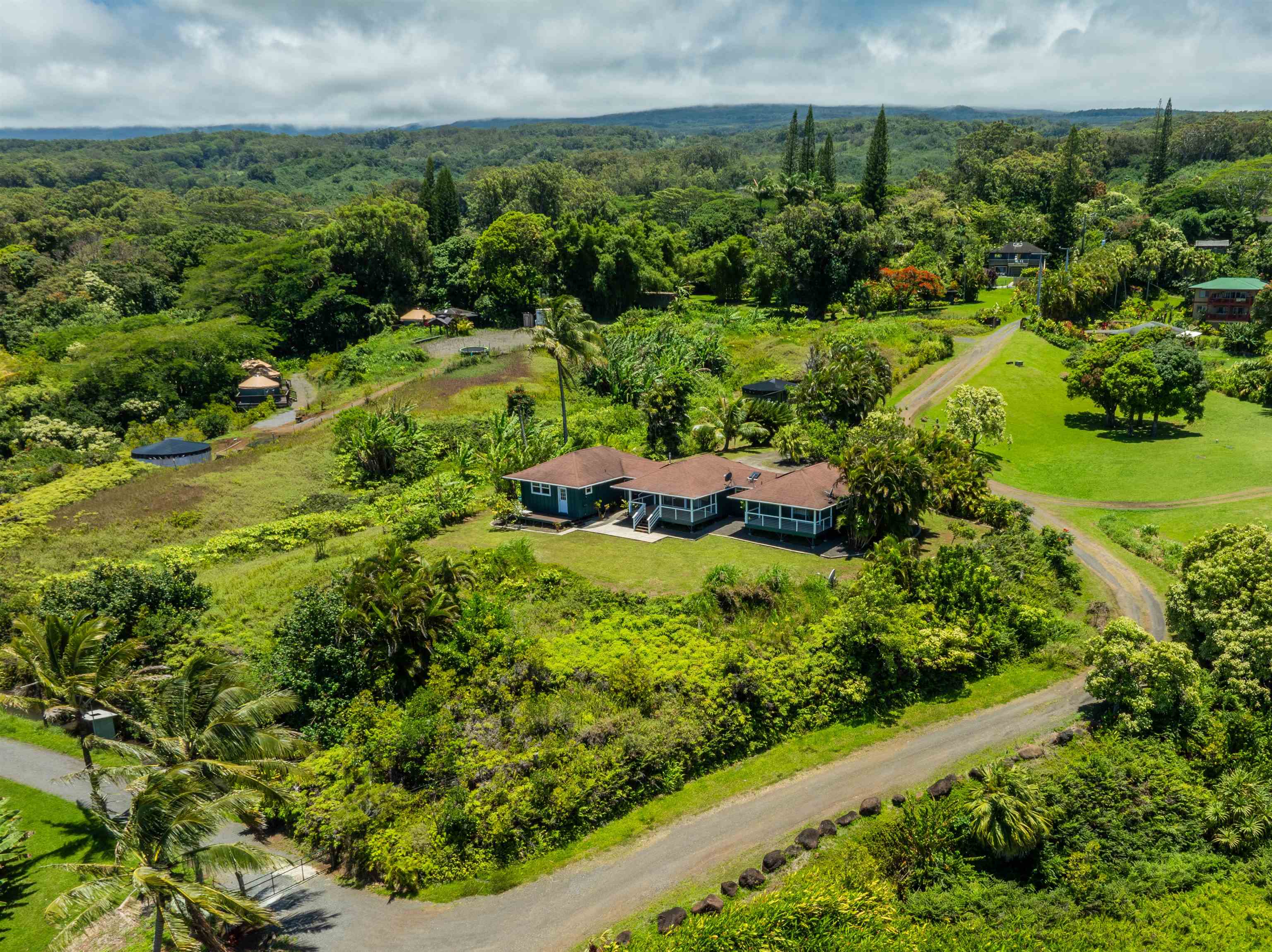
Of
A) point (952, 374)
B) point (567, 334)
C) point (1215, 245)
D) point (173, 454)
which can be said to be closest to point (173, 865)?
point (567, 334)

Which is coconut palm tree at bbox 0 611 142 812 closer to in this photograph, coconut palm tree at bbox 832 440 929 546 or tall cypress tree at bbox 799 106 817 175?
coconut palm tree at bbox 832 440 929 546

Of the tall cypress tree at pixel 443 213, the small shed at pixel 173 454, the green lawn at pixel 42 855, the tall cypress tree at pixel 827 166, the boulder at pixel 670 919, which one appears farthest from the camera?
the tall cypress tree at pixel 827 166

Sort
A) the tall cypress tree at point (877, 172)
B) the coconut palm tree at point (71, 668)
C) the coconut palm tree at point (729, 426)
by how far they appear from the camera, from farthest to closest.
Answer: the tall cypress tree at point (877, 172) < the coconut palm tree at point (729, 426) < the coconut palm tree at point (71, 668)

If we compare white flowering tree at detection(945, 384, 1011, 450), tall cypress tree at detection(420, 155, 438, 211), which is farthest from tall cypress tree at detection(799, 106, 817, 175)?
white flowering tree at detection(945, 384, 1011, 450)

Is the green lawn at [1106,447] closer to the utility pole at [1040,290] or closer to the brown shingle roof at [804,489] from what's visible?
the utility pole at [1040,290]

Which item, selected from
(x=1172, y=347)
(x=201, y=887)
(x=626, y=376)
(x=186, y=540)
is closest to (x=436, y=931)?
(x=201, y=887)

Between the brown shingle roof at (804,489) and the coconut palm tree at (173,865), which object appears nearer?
the coconut palm tree at (173,865)

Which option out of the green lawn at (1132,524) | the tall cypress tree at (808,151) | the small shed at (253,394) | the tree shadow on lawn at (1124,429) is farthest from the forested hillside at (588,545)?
the tall cypress tree at (808,151)

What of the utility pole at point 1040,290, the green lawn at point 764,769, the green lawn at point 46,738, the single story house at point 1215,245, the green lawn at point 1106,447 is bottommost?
the green lawn at point 46,738

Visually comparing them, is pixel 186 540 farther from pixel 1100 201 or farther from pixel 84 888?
pixel 1100 201
